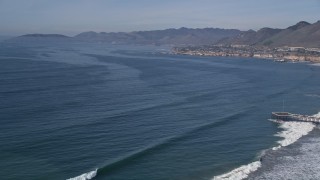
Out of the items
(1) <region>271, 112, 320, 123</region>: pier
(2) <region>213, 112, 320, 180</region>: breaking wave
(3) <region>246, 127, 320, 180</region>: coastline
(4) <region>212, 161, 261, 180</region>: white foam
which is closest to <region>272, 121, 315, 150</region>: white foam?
(2) <region>213, 112, 320, 180</region>: breaking wave

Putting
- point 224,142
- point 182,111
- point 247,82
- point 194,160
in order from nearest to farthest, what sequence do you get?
point 194,160, point 224,142, point 182,111, point 247,82

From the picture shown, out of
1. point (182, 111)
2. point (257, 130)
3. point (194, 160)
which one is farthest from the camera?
point (182, 111)

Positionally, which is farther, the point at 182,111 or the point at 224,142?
the point at 182,111

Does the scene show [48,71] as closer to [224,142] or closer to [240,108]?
[240,108]

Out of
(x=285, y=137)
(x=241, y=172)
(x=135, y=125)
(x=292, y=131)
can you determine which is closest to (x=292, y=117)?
(x=292, y=131)

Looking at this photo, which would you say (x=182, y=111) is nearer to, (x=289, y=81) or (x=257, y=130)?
(x=257, y=130)

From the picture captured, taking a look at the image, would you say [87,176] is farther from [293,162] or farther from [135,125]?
[293,162]

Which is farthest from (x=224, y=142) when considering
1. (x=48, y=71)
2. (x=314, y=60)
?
(x=314, y=60)
